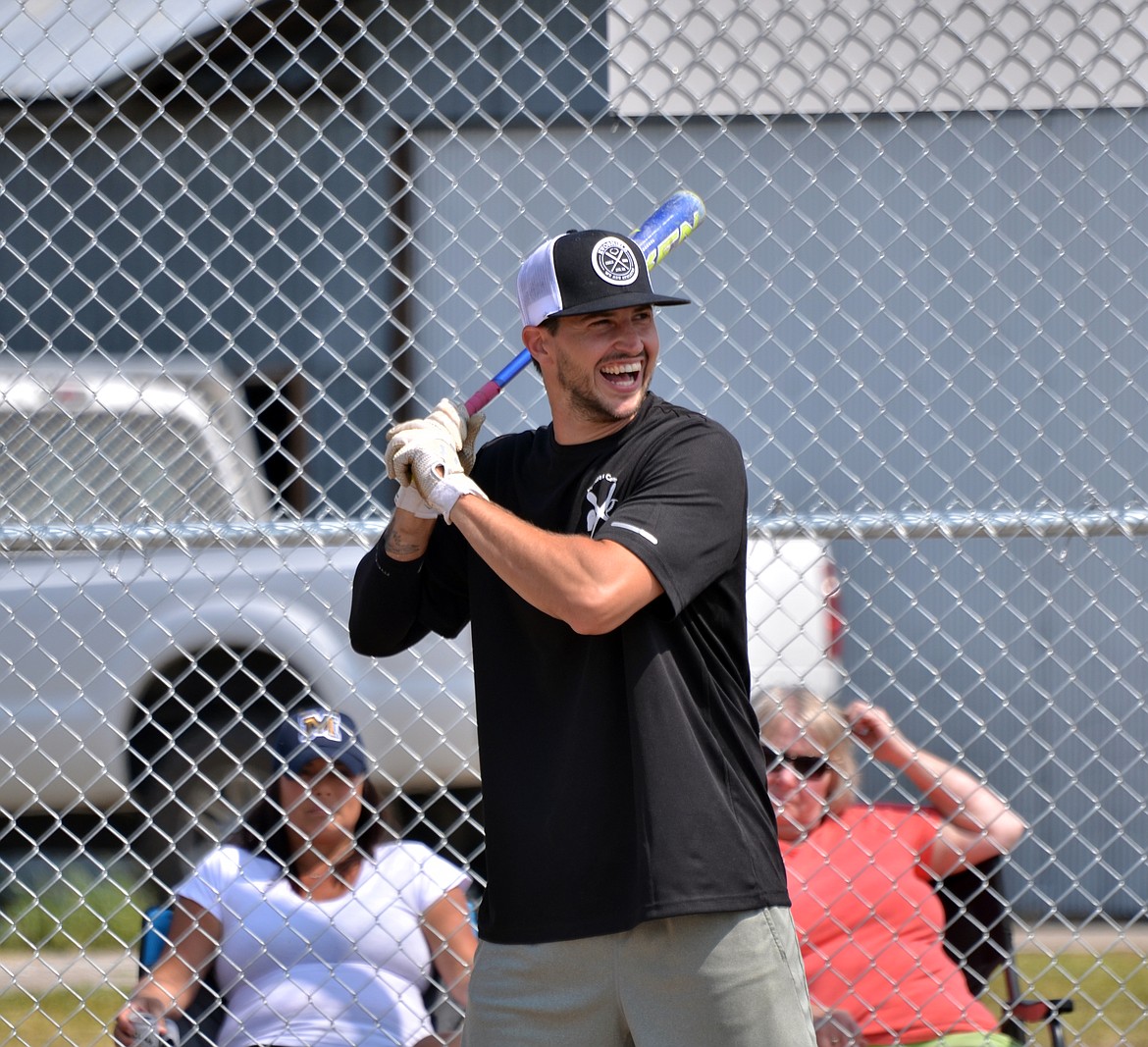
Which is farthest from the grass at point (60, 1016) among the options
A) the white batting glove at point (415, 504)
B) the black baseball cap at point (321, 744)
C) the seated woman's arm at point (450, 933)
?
the white batting glove at point (415, 504)

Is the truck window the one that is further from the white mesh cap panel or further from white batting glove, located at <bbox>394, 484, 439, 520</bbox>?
the white mesh cap panel

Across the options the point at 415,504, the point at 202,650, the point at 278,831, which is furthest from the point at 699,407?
the point at 415,504

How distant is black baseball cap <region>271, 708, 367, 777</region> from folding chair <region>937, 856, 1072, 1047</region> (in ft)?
4.77

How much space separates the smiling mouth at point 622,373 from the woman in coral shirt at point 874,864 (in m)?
1.35

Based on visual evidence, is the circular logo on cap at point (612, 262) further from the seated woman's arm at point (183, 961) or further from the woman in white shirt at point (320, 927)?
the seated woman's arm at point (183, 961)

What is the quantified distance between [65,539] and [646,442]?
1503 mm

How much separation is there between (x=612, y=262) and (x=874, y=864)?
1.73 metres

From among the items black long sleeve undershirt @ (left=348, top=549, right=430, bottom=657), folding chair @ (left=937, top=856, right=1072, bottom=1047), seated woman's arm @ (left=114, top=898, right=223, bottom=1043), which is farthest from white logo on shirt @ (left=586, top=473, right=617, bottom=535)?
seated woman's arm @ (left=114, top=898, right=223, bottom=1043)

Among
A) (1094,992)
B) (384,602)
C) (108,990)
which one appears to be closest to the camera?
(384,602)

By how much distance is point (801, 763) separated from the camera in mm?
3568

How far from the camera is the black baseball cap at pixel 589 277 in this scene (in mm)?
2426

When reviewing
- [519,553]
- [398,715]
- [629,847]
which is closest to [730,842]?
[629,847]

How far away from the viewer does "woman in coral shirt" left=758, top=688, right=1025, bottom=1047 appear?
3.39 m

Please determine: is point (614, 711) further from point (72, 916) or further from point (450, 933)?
point (72, 916)
